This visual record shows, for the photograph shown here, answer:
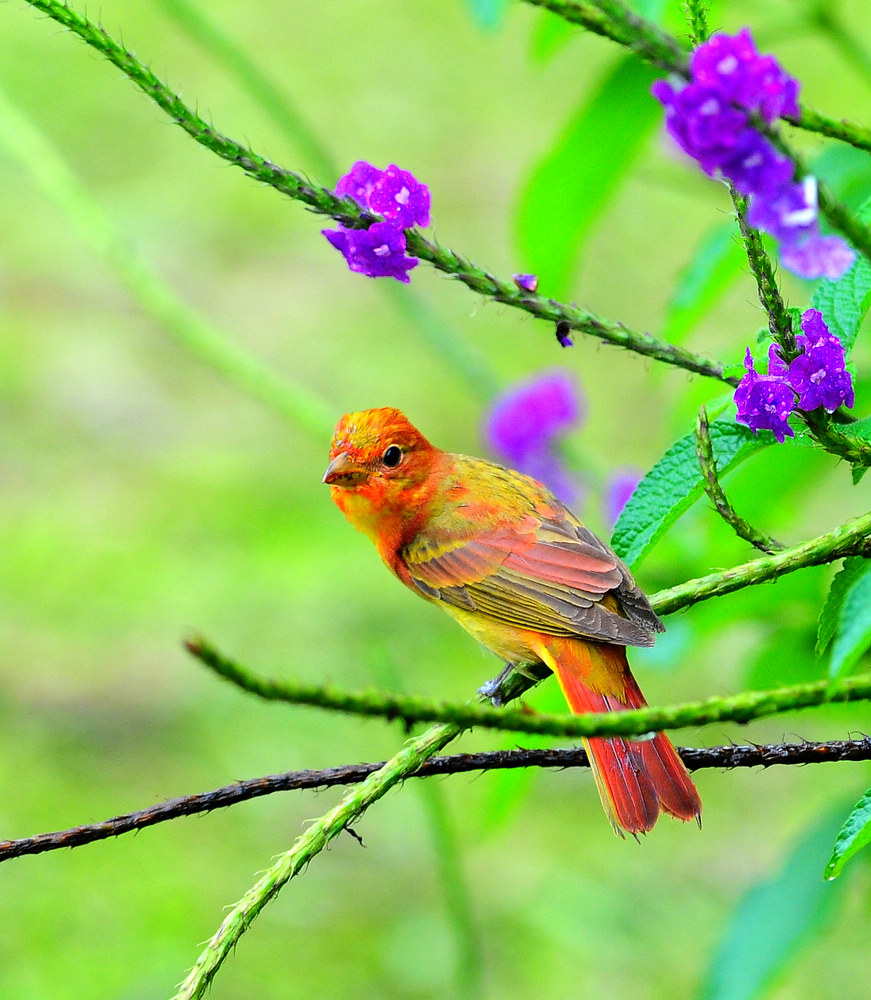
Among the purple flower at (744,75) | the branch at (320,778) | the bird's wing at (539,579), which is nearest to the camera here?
the purple flower at (744,75)

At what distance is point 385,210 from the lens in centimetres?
124

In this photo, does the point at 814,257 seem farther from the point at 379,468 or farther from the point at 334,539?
the point at 334,539

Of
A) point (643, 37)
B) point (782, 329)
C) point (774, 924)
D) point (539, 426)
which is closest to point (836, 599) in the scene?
point (782, 329)

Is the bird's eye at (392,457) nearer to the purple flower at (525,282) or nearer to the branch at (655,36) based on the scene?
the purple flower at (525,282)

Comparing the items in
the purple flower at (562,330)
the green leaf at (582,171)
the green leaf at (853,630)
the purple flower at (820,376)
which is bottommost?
the green leaf at (853,630)

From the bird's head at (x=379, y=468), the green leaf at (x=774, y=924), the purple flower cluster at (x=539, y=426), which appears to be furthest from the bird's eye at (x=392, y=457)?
the green leaf at (x=774, y=924)

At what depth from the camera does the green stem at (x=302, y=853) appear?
112 cm

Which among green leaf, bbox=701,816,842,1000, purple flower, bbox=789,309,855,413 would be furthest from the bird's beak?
purple flower, bbox=789,309,855,413

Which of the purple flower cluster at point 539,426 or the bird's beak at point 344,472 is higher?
the purple flower cluster at point 539,426

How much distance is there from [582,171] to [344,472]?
0.78 m

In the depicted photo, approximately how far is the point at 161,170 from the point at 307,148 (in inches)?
239

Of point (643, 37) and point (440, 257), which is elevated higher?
point (440, 257)

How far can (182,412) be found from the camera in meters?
7.05

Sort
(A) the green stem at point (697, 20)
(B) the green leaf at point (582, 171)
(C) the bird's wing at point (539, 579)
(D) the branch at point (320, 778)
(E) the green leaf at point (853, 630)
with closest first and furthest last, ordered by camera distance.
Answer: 1. (E) the green leaf at point (853, 630)
2. (A) the green stem at point (697, 20)
3. (D) the branch at point (320, 778)
4. (C) the bird's wing at point (539, 579)
5. (B) the green leaf at point (582, 171)
